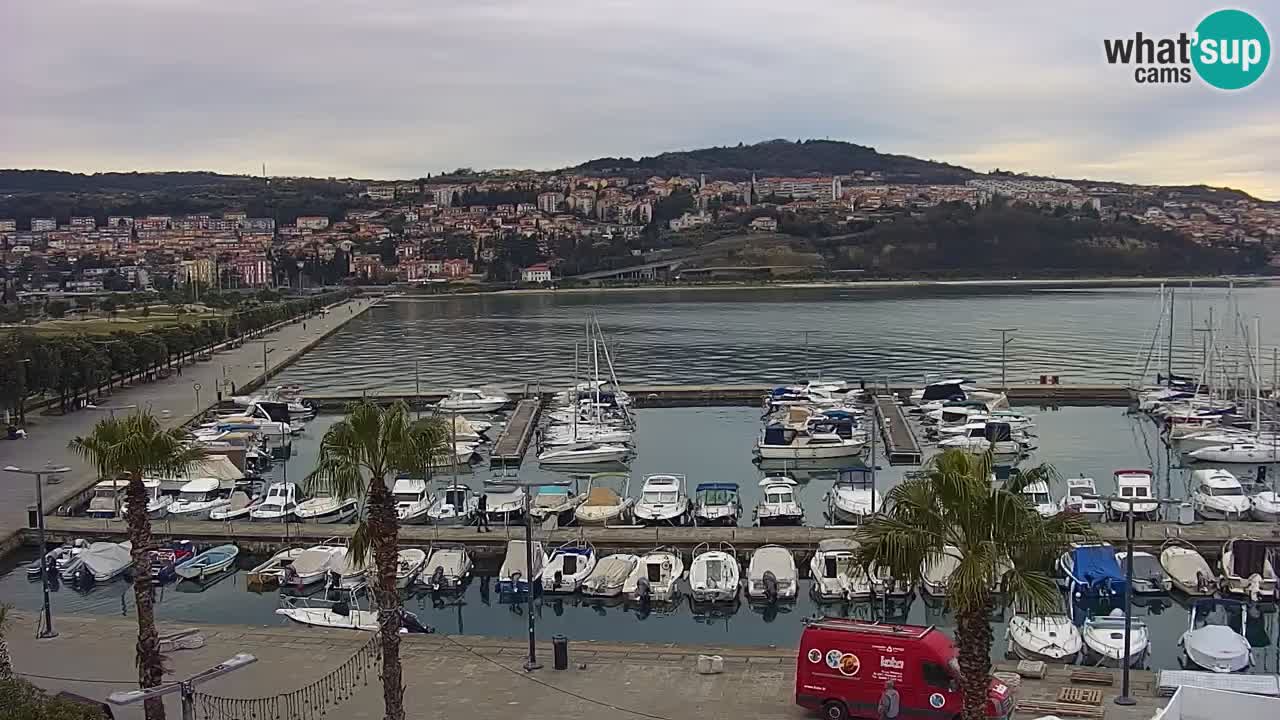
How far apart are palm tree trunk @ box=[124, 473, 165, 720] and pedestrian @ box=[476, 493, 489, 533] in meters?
9.36

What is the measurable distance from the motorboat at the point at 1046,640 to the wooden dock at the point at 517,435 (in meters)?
16.3

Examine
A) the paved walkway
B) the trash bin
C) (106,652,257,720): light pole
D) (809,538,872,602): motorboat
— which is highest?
(106,652,257,720): light pole

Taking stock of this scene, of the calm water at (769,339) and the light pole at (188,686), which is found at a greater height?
the light pole at (188,686)

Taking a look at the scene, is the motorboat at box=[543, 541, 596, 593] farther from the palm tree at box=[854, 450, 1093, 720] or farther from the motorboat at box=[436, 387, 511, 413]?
the motorboat at box=[436, 387, 511, 413]

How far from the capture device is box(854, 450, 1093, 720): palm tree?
22.7ft

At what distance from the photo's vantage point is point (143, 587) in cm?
1022

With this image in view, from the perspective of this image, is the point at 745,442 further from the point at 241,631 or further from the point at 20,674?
the point at 20,674

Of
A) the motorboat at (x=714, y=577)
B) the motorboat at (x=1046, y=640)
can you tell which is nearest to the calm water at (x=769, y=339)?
the motorboat at (x=714, y=577)

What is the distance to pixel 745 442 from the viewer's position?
32.2 metres

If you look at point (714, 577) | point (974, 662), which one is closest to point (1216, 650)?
point (714, 577)

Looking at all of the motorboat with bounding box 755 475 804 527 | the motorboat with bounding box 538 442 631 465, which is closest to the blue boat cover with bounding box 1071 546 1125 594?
the motorboat with bounding box 755 475 804 527

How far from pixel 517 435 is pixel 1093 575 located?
18.8 metres

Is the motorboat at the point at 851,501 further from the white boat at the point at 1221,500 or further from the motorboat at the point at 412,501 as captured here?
the motorboat at the point at 412,501

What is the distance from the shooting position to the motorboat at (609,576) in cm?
1700
